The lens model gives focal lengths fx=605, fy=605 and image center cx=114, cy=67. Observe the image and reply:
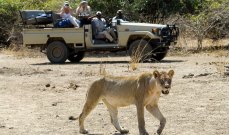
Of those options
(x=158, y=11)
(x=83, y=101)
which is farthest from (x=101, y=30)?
(x=83, y=101)

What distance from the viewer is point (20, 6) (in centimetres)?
3438

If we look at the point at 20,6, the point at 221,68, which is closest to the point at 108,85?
the point at 221,68

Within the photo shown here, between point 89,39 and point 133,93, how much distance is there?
14.2m

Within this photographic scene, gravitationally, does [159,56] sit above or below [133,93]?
below

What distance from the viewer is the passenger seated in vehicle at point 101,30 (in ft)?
73.8

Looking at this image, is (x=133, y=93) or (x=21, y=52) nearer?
(x=133, y=93)

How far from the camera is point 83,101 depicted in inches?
506

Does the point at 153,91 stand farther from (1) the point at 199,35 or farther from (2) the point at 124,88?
(1) the point at 199,35

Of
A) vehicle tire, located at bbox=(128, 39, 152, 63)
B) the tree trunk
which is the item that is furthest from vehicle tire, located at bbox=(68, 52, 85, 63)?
the tree trunk

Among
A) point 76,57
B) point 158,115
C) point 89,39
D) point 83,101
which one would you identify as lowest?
point 76,57

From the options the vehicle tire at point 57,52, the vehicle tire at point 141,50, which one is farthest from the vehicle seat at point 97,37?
the vehicle tire at point 57,52

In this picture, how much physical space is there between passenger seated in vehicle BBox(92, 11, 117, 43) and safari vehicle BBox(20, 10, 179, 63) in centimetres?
17

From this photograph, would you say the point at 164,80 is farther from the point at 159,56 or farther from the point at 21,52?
the point at 21,52

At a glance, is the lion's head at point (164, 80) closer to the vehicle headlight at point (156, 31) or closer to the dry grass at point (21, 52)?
the vehicle headlight at point (156, 31)
